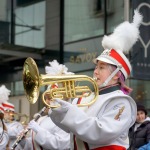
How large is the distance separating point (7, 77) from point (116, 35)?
985 cm

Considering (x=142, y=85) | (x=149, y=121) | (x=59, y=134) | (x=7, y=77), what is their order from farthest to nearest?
1. (x=7, y=77)
2. (x=142, y=85)
3. (x=149, y=121)
4. (x=59, y=134)

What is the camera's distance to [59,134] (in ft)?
24.6

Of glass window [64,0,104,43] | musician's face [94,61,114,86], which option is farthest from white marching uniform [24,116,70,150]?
glass window [64,0,104,43]

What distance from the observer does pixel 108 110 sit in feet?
15.6

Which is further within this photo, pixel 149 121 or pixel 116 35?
pixel 149 121

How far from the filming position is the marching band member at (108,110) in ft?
14.8

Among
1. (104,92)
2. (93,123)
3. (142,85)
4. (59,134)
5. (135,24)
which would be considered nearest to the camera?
(93,123)

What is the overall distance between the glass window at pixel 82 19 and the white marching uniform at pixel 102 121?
311 inches

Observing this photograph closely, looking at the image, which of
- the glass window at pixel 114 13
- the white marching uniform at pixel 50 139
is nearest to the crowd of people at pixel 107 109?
the white marching uniform at pixel 50 139

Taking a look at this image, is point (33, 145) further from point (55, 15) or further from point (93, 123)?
point (55, 15)

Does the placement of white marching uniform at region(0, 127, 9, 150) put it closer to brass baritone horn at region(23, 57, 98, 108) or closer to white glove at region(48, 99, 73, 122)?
brass baritone horn at region(23, 57, 98, 108)

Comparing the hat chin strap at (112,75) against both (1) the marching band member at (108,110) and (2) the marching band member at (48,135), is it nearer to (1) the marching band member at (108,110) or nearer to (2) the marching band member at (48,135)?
(1) the marching band member at (108,110)

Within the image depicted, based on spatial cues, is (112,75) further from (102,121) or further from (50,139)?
(50,139)

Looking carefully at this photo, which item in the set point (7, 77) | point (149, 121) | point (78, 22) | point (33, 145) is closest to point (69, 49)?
point (78, 22)
